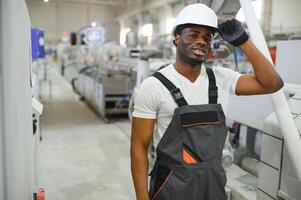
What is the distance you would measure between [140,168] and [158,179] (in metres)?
0.10

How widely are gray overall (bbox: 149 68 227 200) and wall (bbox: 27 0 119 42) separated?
19.1 meters

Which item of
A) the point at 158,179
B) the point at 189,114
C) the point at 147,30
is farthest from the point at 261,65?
the point at 147,30

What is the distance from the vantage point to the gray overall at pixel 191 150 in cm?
135

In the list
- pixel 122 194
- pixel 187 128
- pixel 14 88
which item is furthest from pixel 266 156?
pixel 122 194

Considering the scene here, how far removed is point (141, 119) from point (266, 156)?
0.87 metres

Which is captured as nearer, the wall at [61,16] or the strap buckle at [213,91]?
the strap buckle at [213,91]

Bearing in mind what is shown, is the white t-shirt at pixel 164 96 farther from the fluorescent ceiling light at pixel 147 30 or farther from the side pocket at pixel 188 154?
the fluorescent ceiling light at pixel 147 30

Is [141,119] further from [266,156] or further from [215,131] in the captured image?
[266,156]

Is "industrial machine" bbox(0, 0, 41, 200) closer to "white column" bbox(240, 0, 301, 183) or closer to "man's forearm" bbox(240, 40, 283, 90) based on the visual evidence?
"man's forearm" bbox(240, 40, 283, 90)

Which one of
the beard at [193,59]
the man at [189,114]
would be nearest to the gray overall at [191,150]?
the man at [189,114]

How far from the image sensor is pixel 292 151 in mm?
1489

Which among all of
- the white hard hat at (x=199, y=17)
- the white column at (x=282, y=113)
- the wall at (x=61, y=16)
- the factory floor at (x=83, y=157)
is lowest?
the factory floor at (x=83, y=157)

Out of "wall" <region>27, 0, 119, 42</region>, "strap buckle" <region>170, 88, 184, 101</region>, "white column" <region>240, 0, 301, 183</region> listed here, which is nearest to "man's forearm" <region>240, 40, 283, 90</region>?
"white column" <region>240, 0, 301, 183</region>

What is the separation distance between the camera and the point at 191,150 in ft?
4.44
